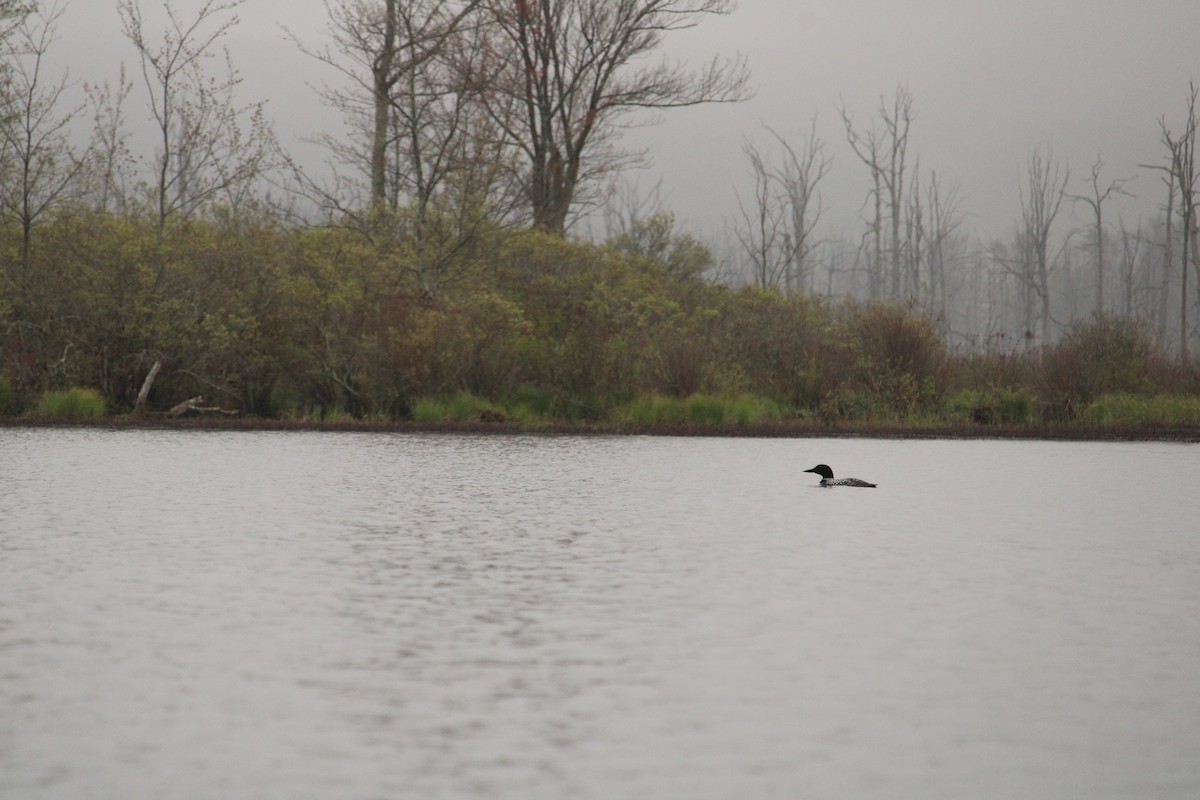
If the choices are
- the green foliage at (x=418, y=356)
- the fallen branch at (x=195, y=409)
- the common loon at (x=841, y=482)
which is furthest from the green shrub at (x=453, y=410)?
the common loon at (x=841, y=482)

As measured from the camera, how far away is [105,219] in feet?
81.8

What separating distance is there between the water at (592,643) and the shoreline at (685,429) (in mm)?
8759

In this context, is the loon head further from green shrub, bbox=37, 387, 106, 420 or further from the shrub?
green shrub, bbox=37, 387, 106, 420

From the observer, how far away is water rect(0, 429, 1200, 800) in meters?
4.44

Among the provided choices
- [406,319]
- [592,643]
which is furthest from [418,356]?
[592,643]

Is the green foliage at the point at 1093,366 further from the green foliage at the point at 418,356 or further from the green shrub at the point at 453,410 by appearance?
the green shrub at the point at 453,410

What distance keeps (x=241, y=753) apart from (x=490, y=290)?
22.2m

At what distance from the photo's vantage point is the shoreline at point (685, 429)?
2166 centimetres

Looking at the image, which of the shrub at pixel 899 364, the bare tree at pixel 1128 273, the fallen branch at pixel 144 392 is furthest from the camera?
the bare tree at pixel 1128 273

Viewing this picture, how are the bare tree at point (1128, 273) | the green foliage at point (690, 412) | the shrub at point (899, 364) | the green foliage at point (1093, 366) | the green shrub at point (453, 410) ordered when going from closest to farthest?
the green foliage at point (690, 412)
the green shrub at point (453, 410)
the green foliage at point (1093, 366)
the shrub at point (899, 364)
the bare tree at point (1128, 273)

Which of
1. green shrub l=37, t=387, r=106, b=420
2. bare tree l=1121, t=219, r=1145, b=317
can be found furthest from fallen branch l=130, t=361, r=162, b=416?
bare tree l=1121, t=219, r=1145, b=317

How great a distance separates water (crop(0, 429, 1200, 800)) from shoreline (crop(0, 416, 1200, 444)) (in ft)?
28.7

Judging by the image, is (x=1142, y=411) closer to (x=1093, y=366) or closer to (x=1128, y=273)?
(x=1093, y=366)

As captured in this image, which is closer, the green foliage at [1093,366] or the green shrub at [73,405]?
the green shrub at [73,405]
